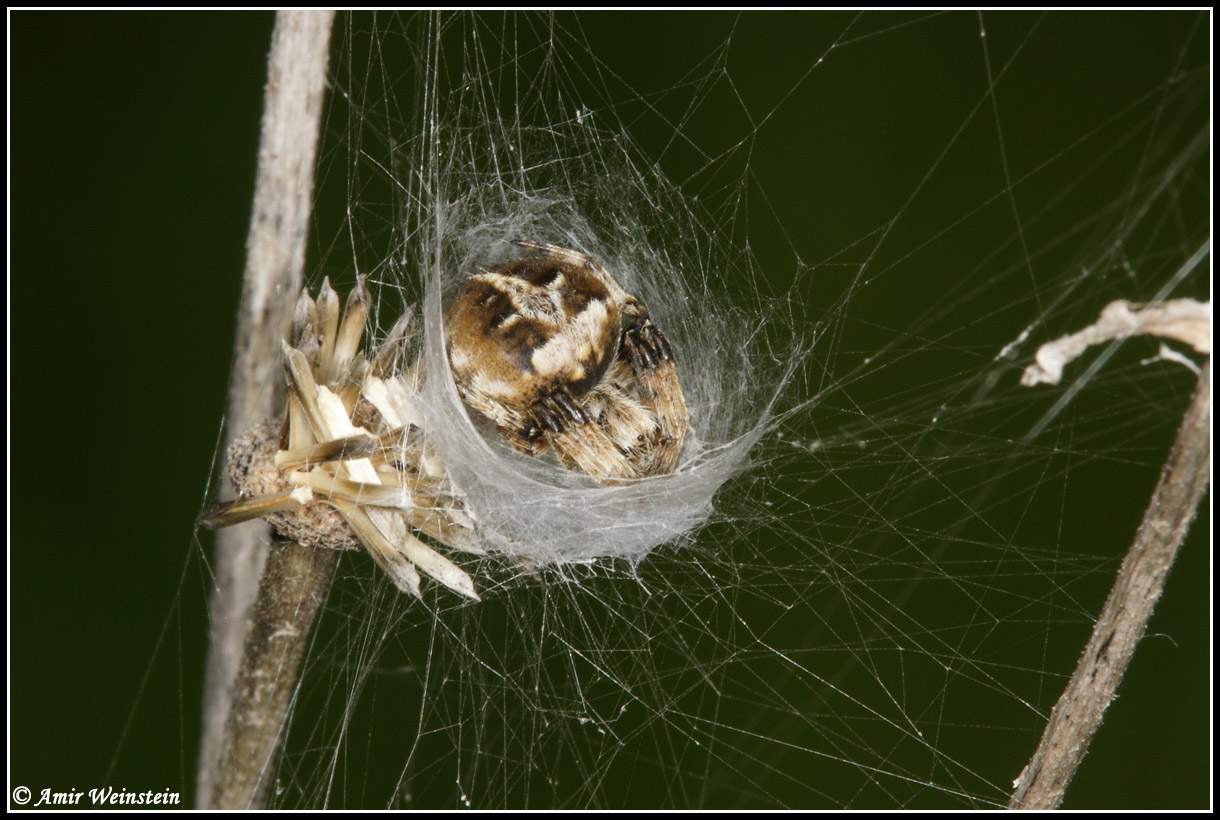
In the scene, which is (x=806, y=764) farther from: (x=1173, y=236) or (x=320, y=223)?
(x=320, y=223)

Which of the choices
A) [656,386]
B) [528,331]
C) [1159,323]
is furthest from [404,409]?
[1159,323]

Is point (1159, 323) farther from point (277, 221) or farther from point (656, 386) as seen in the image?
point (277, 221)

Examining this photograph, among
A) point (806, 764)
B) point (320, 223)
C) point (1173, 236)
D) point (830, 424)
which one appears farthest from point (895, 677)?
point (320, 223)

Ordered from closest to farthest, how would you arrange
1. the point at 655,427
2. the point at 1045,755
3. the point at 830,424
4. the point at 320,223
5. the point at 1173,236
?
the point at 1045,755 < the point at 655,427 < the point at 1173,236 < the point at 830,424 < the point at 320,223

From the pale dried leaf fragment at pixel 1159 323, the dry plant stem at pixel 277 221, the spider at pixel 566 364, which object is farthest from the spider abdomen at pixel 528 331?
the pale dried leaf fragment at pixel 1159 323

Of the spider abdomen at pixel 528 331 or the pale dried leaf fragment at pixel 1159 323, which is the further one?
the spider abdomen at pixel 528 331

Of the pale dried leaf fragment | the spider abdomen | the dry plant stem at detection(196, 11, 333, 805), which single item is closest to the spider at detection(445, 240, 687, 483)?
the spider abdomen

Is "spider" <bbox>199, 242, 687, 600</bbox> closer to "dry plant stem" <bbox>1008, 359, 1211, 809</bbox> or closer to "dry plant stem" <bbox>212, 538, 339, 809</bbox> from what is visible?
"dry plant stem" <bbox>212, 538, 339, 809</bbox>

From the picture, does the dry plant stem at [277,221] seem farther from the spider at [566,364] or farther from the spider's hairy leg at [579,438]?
the spider's hairy leg at [579,438]
